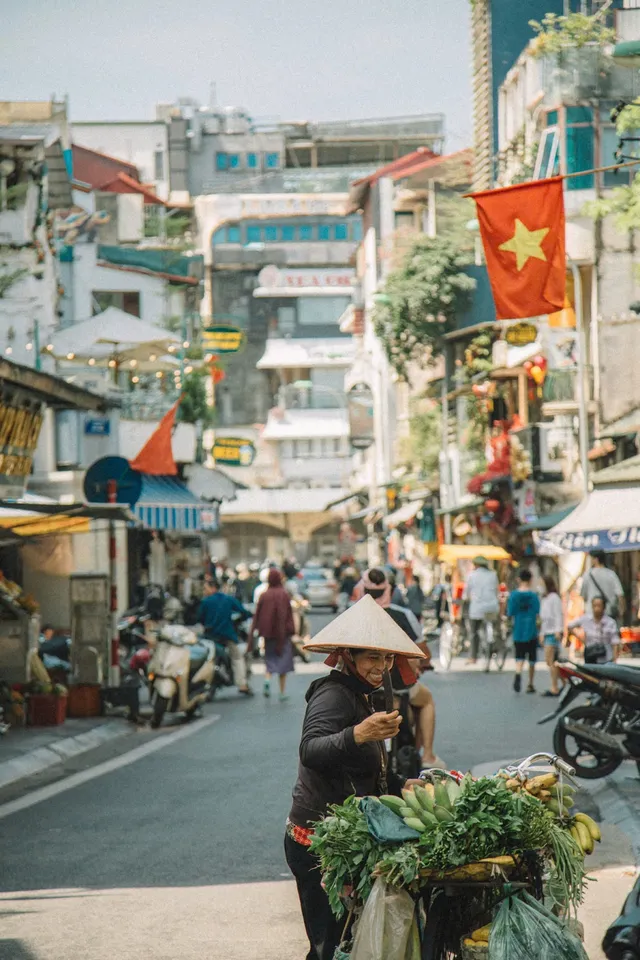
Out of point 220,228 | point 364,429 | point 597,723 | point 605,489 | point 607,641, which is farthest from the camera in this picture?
point 220,228

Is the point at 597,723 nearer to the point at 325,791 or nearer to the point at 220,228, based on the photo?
the point at 325,791

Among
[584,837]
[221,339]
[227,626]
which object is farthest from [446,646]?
[584,837]

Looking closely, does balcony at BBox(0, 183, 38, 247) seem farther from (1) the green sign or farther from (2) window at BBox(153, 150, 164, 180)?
(2) window at BBox(153, 150, 164, 180)

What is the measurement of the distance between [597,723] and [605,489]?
684cm

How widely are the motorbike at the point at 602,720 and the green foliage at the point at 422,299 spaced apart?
36932 mm

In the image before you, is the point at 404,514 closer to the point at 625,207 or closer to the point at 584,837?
the point at 625,207

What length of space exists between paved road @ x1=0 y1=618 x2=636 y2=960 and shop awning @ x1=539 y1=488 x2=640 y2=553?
2453 millimetres

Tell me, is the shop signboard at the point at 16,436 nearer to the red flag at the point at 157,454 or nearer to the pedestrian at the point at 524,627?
the red flag at the point at 157,454

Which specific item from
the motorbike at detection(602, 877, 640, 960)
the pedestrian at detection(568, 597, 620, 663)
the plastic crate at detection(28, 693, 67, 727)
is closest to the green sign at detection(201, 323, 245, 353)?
the plastic crate at detection(28, 693, 67, 727)

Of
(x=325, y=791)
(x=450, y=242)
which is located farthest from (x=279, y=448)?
(x=325, y=791)

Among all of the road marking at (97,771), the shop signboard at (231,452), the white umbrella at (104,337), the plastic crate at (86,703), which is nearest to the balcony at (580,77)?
the white umbrella at (104,337)

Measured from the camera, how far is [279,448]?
95812mm

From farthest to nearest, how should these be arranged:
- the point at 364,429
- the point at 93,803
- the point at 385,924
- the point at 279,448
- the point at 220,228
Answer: the point at 279,448, the point at 220,228, the point at 364,429, the point at 93,803, the point at 385,924

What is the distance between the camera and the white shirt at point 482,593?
27.8 meters
